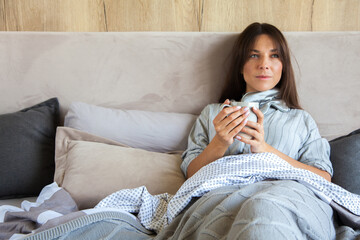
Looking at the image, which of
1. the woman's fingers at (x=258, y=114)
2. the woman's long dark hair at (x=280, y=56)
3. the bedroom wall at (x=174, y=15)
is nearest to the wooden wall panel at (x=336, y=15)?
the bedroom wall at (x=174, y=15)

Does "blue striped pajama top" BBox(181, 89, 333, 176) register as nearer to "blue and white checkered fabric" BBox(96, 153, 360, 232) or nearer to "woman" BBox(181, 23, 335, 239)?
"woman" BBox(181, 23, 335, 239)

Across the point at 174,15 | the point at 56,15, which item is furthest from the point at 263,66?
the point at 56,15

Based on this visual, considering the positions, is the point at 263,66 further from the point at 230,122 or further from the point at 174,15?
the point at 174,15

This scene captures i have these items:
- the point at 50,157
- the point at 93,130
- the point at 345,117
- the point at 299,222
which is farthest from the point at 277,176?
the point at 50,157

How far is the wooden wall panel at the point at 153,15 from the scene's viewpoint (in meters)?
1.69

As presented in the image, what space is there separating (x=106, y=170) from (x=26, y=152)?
0.35 metres

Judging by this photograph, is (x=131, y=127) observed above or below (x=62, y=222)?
above

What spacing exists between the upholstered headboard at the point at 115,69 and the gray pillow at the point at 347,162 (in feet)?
1.78

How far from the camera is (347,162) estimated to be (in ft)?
3.94

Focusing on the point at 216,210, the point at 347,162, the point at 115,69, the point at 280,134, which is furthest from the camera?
the point at 115,69

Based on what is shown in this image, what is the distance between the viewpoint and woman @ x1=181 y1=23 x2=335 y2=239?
916 mm

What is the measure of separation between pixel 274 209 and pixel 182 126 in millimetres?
755

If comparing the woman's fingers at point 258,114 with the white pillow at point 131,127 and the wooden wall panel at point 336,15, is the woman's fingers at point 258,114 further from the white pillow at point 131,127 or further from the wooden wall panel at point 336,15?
the wooden wall panel at point 336,15

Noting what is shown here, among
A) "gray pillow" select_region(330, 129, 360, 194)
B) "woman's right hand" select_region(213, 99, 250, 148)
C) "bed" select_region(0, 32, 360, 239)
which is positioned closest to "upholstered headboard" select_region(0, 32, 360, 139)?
"bed" select_region(0, 32, 360, 239)
